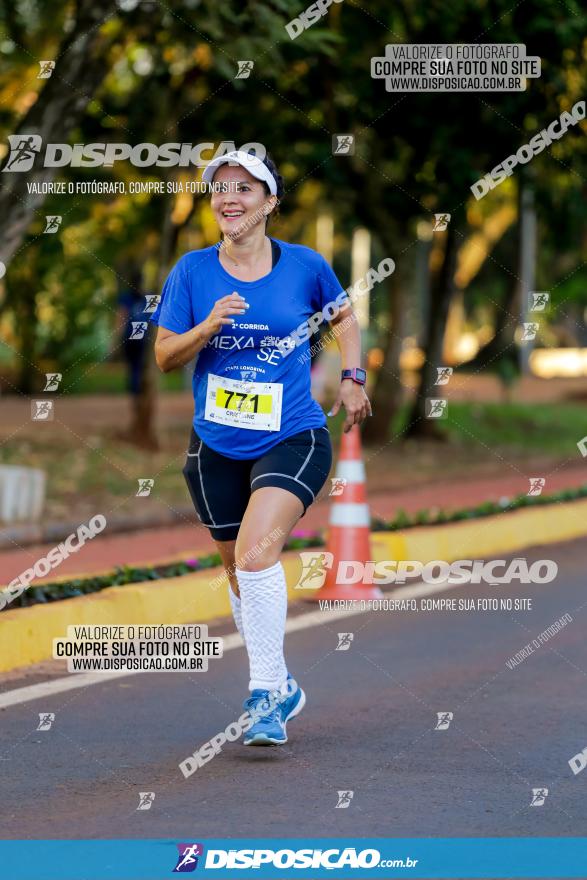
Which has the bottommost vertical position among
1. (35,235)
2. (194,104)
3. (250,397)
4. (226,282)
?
(250,397)

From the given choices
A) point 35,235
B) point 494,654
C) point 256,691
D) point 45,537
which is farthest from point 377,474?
point 256,691

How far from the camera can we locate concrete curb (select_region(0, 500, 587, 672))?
315 inches

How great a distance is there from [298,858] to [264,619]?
1398mm

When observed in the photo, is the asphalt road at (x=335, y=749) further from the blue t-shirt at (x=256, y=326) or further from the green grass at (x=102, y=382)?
the green grass at (x=102, y=382)

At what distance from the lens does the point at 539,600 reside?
33.3 ft

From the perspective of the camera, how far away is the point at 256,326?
19.9 ft

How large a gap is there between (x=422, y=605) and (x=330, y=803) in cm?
463

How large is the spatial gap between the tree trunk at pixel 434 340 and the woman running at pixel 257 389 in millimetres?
13815

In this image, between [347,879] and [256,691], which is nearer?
[347,879]

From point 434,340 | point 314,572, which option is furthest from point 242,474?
point 434,340

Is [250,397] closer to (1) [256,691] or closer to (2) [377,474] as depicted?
(1) [256,691]

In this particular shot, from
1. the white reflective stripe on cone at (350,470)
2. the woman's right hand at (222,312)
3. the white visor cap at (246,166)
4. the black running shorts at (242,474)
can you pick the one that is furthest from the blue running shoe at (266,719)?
the white reflective stripe on cone at (350,470)

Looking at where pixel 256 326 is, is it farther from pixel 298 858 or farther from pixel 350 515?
pixel 350 515

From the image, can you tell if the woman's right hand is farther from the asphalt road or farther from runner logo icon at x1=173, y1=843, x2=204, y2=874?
runner logo icon at x1=173, y1=843, x2=204, y2=874
